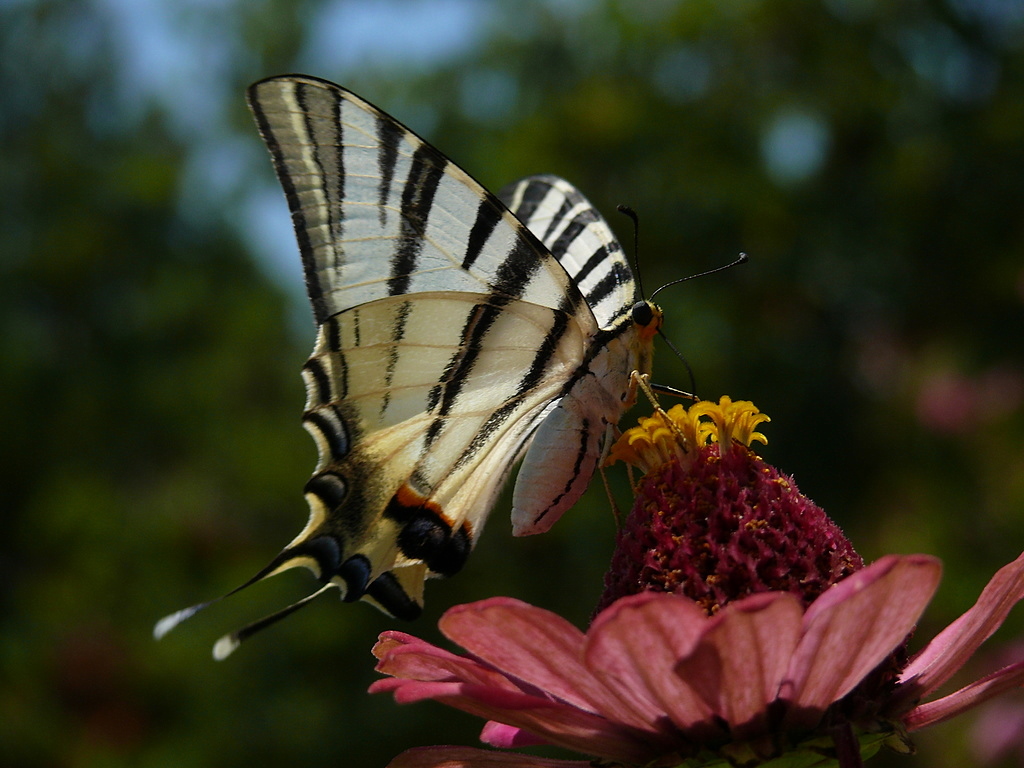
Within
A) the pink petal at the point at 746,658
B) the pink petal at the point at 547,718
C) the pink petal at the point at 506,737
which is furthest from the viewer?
the pink petal at the point at 506,737

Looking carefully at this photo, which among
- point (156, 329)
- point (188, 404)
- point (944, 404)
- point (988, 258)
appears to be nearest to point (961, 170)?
point (988, 258)

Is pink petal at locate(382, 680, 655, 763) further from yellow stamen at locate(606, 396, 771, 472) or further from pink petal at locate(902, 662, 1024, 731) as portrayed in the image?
yellow stamen at locate(606, 396, 771, 472)

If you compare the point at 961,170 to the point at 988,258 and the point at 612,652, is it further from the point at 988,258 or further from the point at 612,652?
the point at 612,652

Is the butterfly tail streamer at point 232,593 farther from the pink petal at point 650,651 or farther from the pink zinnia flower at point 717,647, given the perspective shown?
the pink petal at point 650,651

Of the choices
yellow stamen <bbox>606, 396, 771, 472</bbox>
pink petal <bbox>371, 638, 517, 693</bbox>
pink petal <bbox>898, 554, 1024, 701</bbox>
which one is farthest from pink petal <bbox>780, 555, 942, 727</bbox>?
yellow stamen <bbox>606, 396, 771, 472</bbox>

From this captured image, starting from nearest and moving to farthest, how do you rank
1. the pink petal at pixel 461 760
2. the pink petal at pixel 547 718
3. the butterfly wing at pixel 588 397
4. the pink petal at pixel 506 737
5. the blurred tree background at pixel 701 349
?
the pink petal at pixel 547 718 → the pink petal at pixel 461 760 → the pink petal at pixel 506 737 → the butterfly wing at pixel 588 397 → the blurred tree background at pixel 701 349

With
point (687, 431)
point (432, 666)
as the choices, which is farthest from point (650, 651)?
point (687, 431)

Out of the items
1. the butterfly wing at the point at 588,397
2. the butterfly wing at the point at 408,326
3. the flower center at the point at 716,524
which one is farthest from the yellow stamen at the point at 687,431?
the butterfly wing at the point at 408,326
